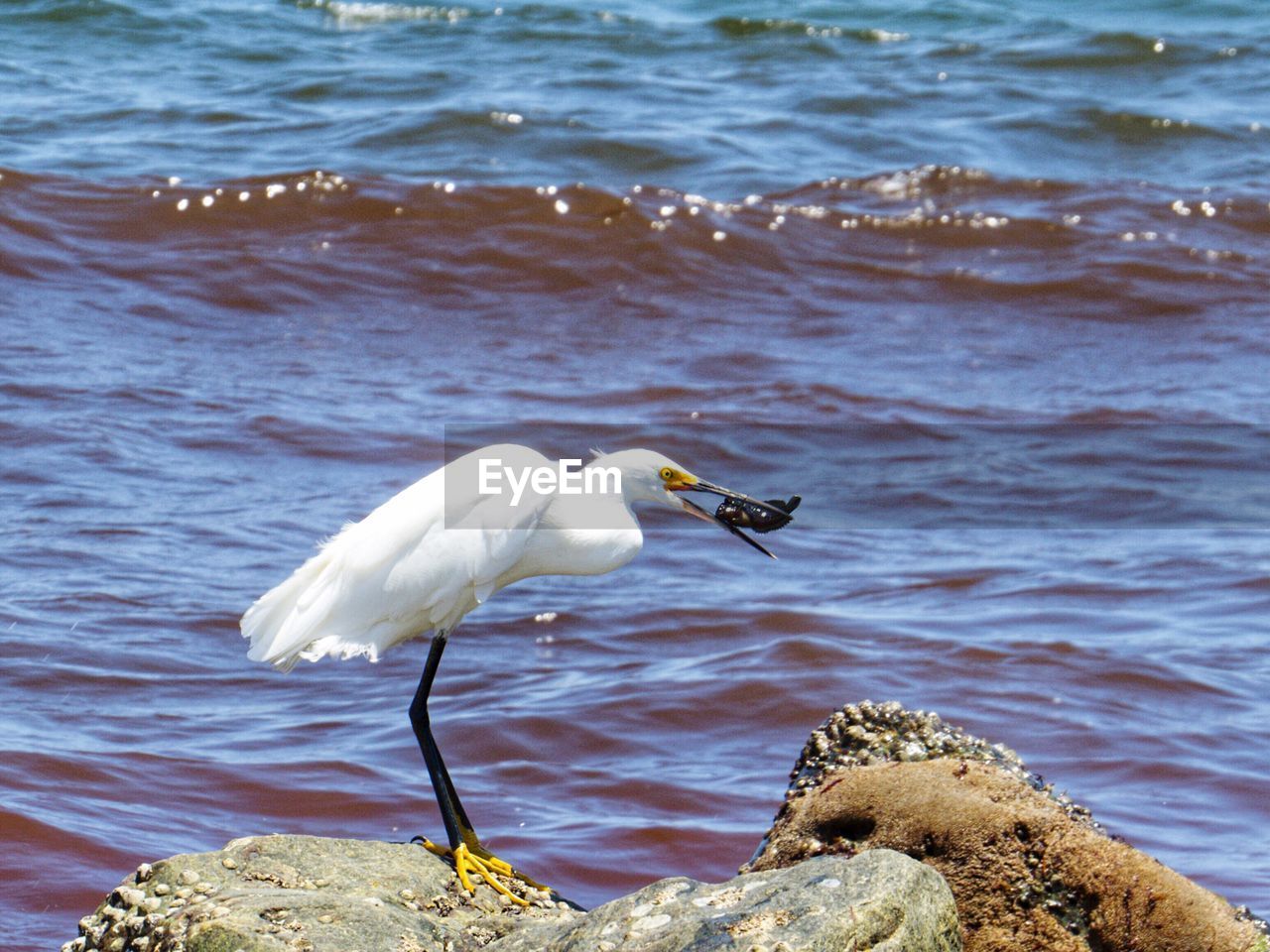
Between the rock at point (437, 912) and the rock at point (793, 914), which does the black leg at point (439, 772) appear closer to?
the rock at point (437, 912)

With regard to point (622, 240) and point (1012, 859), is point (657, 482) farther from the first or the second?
point (622, 240)

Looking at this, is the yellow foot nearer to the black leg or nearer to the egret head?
the black leg

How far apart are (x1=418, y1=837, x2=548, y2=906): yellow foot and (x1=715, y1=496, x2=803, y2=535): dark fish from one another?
1.17 m

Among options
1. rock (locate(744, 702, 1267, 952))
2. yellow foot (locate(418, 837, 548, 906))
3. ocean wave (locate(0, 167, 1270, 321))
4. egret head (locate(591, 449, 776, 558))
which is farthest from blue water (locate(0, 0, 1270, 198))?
rock (locate(744, 702, 1267, 952))

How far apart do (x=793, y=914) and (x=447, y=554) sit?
1.68 meters

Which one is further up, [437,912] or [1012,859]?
[1012,859]

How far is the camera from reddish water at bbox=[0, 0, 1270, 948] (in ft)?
19.1

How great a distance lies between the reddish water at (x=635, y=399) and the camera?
5.82 meters

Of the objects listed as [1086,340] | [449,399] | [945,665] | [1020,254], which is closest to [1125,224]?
[1020,254]

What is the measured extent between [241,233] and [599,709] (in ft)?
22.8

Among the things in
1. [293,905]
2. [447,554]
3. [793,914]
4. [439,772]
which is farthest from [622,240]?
[793,914]

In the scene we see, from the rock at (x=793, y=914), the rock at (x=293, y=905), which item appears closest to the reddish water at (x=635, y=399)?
the rock at (x=293, y=905)

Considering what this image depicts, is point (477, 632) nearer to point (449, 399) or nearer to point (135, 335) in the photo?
point (449, 399)

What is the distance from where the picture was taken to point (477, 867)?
152 inches
